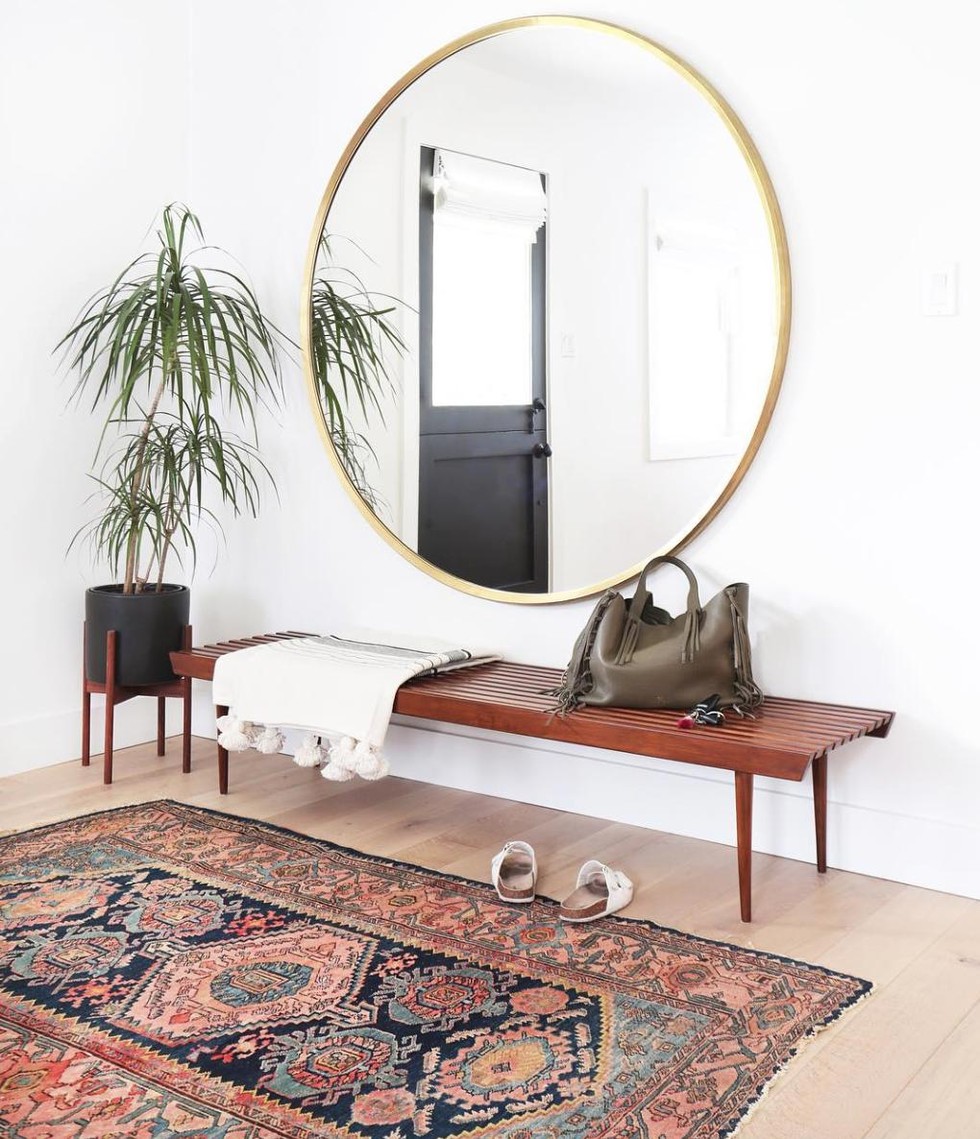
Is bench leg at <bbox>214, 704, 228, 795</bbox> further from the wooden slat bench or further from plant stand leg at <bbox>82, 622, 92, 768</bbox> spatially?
the wooden slat bench

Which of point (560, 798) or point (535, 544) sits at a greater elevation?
point (535, 544)

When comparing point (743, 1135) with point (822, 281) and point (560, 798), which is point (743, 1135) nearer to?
point (560, 798)

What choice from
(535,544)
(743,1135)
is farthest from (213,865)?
(743,1135)

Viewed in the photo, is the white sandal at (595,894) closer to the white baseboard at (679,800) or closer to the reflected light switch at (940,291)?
the white baseboard at (679,800)

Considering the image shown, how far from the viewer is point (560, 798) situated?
3078 mm

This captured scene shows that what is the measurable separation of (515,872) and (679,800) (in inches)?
21.1

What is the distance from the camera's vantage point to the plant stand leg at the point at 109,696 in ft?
10.7

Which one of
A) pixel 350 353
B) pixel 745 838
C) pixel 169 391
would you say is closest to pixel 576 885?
pixel 745 838

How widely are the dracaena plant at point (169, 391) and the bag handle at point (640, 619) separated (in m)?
1.30

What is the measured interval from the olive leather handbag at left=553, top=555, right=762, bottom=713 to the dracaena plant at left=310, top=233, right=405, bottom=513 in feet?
3.14

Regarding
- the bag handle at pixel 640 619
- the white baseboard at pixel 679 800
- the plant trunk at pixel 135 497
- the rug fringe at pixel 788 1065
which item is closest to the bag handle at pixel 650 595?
the bag handle at pixel 640 619

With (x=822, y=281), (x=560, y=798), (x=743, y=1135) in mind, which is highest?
(x=822, y=281)

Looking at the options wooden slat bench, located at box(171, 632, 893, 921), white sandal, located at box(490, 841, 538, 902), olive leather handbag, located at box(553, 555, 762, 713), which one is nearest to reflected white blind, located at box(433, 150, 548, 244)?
olive leather handbag, located at box(553, 555, 762, 713)

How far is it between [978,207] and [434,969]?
1793 millimetres
